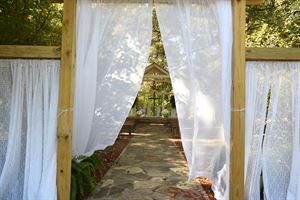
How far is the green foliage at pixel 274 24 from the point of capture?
20.6 feet

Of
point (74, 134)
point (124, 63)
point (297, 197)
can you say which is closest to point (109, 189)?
point (74, 134)

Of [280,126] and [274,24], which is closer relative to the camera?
[280,126]

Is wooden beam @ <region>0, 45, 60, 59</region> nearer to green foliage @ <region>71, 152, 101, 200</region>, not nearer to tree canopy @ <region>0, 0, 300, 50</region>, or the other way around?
green foliage @ <region>71, 152, 101, 200</region>

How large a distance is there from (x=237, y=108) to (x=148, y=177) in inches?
96.9

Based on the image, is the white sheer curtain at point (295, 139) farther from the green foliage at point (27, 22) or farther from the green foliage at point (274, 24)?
the green foliage at point (27, 22)

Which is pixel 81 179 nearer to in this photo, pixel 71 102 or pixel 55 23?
pixel 71 102

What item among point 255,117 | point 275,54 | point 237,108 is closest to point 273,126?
point 255,117

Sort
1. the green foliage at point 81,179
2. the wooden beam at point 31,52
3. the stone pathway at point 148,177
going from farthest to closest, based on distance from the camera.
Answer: the stone pathway at point 148,177 → the green foliage at point 81,179 → the wooden beam at point 31,52

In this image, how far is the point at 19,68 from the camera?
3.69m

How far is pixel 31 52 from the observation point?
3621mm

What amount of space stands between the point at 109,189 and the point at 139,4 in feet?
8.89

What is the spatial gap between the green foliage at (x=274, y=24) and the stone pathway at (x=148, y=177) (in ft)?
10.1

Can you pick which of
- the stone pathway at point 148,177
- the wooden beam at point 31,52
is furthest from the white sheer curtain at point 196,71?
the wooden beam at point 31,52

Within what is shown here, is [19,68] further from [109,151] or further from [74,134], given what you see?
[109,151]
